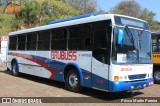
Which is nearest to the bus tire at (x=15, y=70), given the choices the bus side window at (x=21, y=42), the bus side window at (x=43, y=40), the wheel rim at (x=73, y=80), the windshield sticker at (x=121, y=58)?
the bus side window at (x=21, y=42)

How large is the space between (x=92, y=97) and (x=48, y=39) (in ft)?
13.1

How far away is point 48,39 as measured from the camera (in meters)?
13.2

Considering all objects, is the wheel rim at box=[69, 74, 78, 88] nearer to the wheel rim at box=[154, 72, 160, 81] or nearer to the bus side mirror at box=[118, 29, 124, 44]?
the bus side mirror at box=[118, 29, 124, 44]

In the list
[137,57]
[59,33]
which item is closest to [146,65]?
[137,57]

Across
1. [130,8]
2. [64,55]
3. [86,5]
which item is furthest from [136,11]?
[64,55]

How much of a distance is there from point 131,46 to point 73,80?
280 centimetres

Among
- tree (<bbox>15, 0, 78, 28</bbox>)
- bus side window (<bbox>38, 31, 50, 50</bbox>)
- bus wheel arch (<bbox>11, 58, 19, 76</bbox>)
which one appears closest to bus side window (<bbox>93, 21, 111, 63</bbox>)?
bus side window (<bbox>38, 31, 50, 50</bbox>)

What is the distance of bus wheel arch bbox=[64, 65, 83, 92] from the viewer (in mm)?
11011

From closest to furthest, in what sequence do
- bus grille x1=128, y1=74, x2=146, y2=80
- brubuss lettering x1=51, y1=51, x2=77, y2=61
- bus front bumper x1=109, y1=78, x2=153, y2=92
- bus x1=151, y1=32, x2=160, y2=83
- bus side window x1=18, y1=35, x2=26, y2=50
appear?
1. bus front bumper x1=109, y1=78, x2=153, y2=92
2. bus grille x1=128, y1=74, x2=146, y2=80
3. brubuss lettering x1=51, y1=51, x2=77, y2=61
4. bus x1=151, y1=32, x2=160, y2=83
5. bus side window x1=18, y1=35, x2=26, y2=50

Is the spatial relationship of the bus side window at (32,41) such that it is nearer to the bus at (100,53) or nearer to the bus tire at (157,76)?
the bus at (100,53)

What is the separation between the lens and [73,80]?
11.4 metres

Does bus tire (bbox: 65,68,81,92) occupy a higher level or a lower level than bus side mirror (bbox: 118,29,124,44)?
lower

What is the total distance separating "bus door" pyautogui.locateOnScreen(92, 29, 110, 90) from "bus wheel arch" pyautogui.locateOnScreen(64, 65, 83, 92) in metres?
0.95

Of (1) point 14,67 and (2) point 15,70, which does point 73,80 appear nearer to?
(2) point 15,70
